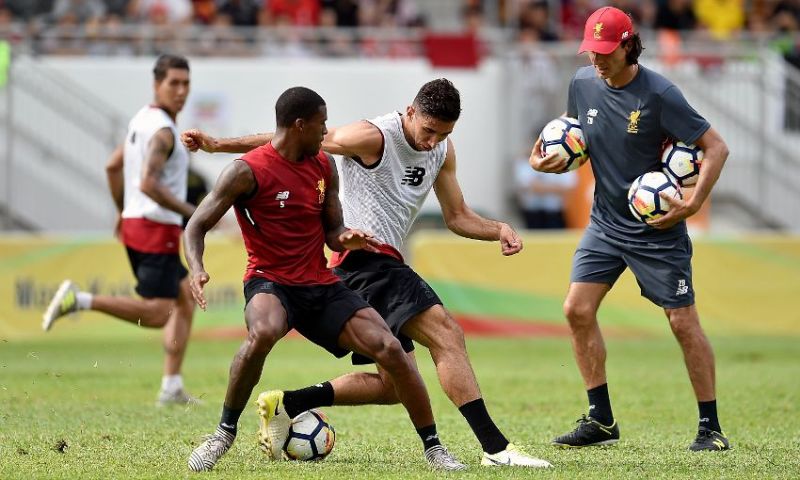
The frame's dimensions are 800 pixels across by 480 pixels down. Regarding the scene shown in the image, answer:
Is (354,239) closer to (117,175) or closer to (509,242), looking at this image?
(509,242)

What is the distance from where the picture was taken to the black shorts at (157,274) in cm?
1082

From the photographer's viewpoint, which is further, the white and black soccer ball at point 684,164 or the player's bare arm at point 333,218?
the white and black soccer ball at point 684,164

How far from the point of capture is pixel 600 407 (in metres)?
8.54

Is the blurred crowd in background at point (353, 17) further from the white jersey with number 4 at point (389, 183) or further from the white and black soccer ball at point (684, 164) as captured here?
the white and black soccer ball at point (684, 164)

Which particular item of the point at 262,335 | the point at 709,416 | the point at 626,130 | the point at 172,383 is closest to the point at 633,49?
the point at 626,130

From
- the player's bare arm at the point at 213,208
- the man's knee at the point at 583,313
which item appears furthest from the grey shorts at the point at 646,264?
the player's bare arm at the point at 213,208

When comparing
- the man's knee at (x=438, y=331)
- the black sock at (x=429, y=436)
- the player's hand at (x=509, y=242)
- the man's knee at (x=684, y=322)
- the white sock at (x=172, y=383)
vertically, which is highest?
the player's hand at (x=509, y=242)

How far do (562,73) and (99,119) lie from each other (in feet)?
24.3

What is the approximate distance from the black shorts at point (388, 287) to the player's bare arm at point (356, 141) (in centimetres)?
60

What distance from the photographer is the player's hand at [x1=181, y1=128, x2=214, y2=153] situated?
7.45 m

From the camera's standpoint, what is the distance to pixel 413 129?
770 centimetres

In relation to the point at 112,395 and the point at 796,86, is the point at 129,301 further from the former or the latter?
the point at 796,86

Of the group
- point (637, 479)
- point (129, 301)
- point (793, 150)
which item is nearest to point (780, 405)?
point (637, 479)

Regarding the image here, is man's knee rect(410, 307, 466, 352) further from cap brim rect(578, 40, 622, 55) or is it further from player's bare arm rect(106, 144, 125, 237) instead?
player's bare arm rect(106, 144, 125, 237)
